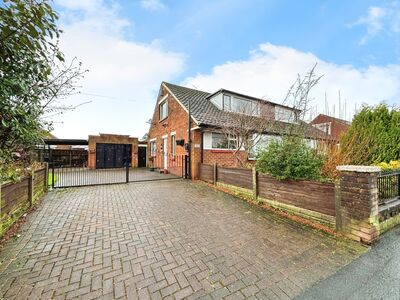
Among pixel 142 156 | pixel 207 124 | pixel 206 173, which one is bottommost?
pixel 206 173

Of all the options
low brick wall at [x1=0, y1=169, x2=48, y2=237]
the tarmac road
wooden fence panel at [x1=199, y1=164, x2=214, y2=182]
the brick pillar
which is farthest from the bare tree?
low brick wall at [x1=0, y1=169, x2=48, y2=237]

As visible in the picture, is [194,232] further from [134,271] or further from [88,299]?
[88,299]

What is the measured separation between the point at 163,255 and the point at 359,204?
12.3 feet

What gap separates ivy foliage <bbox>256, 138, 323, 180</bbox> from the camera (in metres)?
4.79

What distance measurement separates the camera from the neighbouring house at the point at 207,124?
30.4 feet

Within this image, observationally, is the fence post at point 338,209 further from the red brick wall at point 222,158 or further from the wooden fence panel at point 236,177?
the red brick wall at point 222,158

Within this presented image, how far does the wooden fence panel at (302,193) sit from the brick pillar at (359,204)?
308 mm

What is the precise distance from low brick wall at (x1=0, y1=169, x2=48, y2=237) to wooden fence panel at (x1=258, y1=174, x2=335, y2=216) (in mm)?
6430

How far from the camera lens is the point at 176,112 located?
12.8 meters

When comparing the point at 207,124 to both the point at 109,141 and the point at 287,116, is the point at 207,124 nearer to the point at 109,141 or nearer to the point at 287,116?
the point at 287,116

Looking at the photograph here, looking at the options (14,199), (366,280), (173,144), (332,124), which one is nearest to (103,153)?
(173,144)

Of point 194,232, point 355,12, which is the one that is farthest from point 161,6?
point 194,232

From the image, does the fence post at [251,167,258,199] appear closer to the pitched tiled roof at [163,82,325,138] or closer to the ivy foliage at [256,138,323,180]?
the ivy foliage at [256,138,323,180]

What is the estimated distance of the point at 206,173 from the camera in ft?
32.0
